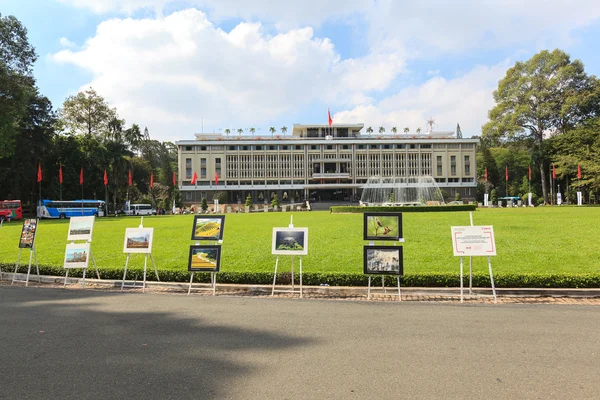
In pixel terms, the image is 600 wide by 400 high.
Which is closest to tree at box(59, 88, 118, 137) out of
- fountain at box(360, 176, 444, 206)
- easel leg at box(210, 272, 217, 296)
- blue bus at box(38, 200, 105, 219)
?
blue bus at box(38, 200, 105, 219)

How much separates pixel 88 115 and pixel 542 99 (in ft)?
219

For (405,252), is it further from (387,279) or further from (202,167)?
(202,167)

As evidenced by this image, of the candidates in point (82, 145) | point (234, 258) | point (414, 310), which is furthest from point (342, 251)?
point (82, 145)

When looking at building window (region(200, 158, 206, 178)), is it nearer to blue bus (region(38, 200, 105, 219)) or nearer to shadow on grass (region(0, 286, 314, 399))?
blue bus (region(38, 200, 105, 219))

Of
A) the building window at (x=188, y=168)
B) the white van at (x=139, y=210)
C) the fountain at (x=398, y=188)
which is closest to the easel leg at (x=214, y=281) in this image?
the white van at (x=139, y=210)

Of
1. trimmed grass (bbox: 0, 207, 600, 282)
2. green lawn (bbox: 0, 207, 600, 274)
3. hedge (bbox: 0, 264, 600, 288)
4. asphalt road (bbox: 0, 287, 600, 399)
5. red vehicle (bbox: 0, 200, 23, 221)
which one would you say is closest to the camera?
asphalt road (bbox: 0, 287, 600, 399)

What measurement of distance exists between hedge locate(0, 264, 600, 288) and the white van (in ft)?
181

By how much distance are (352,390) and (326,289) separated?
5727mm

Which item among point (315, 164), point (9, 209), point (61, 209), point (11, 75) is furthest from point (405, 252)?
point (315, 164)

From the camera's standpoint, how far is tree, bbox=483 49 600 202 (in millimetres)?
55312

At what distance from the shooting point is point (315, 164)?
9062cm

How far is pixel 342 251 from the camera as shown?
13703 mm

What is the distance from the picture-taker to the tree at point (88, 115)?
60938 millimetres

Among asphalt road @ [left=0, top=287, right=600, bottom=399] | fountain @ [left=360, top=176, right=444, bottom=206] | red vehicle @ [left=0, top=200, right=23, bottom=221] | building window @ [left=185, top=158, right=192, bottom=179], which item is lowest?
asphalt road @ [left=0, top=287, right=600, bottom=399]
